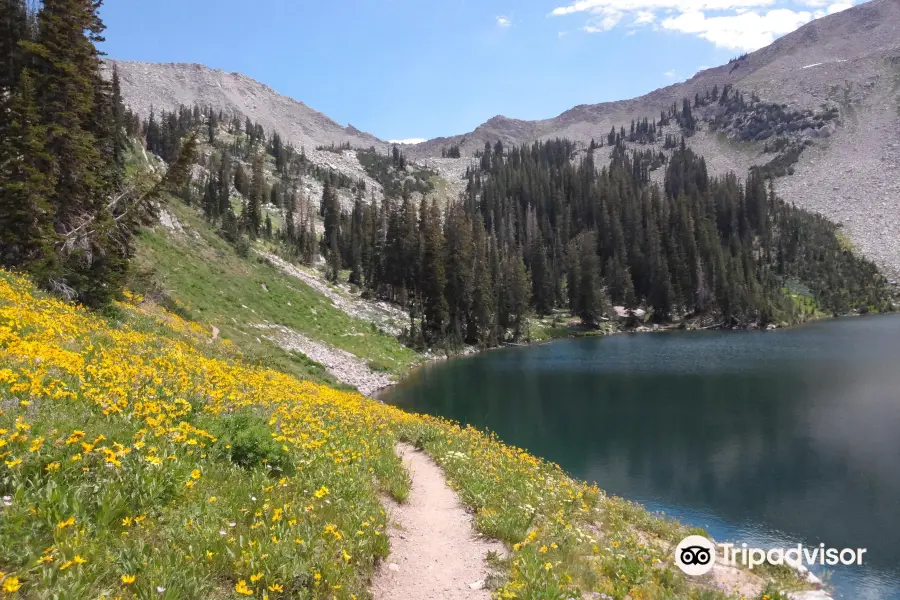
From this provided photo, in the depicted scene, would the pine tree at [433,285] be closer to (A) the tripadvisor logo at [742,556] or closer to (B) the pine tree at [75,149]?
(B) the pine tree at [75,149]

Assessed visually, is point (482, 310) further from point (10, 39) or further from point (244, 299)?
point (10, 39)

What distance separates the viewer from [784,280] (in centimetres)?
11288

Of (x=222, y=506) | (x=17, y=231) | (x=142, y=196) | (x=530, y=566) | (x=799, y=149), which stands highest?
(x=799, y=149)

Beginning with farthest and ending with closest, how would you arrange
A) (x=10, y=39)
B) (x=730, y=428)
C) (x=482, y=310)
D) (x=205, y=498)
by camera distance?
1. (x=482, y=310)
2. (x=730, y=428)
3. (x=10, y=39)
4. (x=205, y=498)

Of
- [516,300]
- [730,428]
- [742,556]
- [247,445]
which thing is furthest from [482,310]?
[247,445]

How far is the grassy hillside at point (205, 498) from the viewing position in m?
4.28

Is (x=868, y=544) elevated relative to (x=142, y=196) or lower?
lower

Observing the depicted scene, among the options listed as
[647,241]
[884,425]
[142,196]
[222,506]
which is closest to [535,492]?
[222,506]

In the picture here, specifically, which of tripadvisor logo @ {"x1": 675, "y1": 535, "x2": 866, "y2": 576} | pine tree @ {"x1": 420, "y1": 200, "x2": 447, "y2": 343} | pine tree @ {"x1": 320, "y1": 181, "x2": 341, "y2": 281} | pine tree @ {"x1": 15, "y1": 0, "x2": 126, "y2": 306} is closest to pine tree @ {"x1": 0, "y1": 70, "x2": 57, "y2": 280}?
pine tree @ {"x1": 15, "y1": 0, "x2": 126, "y2": 306}

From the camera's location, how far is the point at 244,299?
134ft

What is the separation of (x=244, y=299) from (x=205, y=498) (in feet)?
124

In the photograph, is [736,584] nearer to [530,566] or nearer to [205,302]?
[530,566]

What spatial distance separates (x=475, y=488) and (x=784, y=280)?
416 ft

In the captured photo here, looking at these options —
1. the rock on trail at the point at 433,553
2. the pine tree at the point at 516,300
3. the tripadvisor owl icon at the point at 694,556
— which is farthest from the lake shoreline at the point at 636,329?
the rock on trail at the point at 433,553
